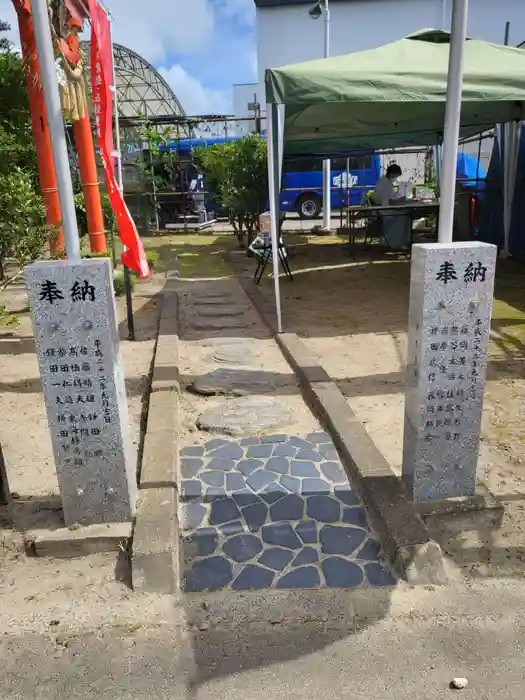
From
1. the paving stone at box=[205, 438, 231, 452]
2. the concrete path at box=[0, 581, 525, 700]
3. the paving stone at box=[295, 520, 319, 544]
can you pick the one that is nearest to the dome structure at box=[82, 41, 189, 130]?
the paving stone at box=[205, 438, 231, 452]

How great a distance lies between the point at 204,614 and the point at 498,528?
1.56m

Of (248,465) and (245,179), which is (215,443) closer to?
(248,465)

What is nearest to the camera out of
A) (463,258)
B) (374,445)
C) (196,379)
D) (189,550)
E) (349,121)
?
(463,258)

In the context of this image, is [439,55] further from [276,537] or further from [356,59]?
[276,537]

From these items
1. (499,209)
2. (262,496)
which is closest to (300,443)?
(262,496)

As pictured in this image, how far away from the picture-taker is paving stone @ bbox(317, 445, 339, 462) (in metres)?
3.57

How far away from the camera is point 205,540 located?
2.87 meters

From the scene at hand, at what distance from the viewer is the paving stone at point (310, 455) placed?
3559 mm

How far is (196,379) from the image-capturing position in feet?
16.1

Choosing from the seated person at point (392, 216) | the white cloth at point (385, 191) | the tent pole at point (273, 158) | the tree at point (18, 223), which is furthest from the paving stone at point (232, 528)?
the white cloth at point (385, 191)

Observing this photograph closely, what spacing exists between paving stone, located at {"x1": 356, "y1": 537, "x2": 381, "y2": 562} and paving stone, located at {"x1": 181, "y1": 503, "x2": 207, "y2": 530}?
872mm

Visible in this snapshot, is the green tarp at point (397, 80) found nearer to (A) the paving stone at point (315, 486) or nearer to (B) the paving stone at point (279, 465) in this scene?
(B) the paving stone at point (279, 465)

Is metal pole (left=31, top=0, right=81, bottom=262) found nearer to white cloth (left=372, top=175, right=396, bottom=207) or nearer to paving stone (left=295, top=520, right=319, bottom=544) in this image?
paving stone (left=295, top=520, right=319, bottom=544)

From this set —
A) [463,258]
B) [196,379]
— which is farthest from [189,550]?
[196,379]
